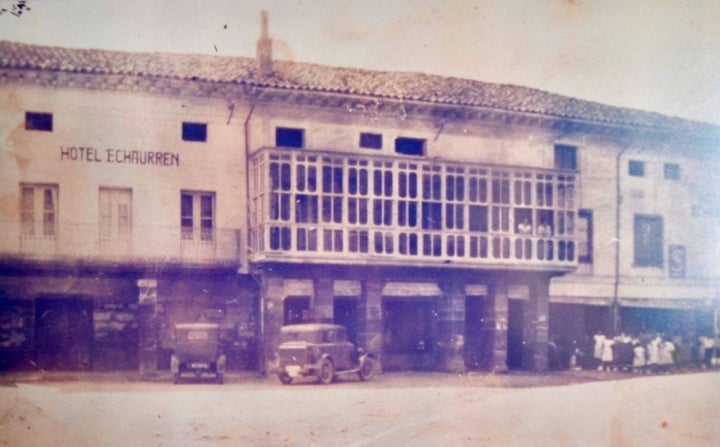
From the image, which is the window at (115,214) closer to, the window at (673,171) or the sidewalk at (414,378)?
the sidewalk at (414,378)

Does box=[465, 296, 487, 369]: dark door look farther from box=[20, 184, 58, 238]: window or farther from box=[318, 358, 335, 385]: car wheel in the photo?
box=[20, 184, 58, 238]: window

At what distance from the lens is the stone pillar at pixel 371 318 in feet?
25.8

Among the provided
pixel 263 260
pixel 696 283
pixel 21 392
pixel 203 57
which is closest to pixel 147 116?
pixel 203 57

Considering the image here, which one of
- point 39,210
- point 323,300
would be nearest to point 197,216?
point 39,210

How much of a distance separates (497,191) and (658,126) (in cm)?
167

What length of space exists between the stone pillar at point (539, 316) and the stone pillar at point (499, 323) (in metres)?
0.27

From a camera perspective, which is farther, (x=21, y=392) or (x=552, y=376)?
(x=552, y=376)

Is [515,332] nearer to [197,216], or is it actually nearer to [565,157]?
[565,157]

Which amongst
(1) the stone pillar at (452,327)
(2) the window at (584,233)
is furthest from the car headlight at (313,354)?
(2) the window at (584,233)

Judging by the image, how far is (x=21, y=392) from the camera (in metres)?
6.84

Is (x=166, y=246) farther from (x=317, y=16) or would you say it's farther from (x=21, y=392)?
(x=317, y=16)

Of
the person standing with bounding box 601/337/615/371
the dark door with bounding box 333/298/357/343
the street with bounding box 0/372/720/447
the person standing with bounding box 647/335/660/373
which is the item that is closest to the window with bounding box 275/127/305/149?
the dark door with bounding box 333/298/357/343

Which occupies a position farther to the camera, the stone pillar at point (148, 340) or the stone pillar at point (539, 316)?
the stone pillar at point (539, 316)

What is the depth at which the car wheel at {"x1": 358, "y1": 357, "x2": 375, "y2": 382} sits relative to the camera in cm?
766
